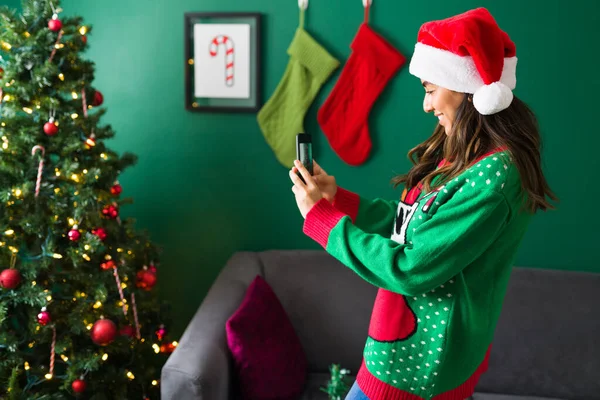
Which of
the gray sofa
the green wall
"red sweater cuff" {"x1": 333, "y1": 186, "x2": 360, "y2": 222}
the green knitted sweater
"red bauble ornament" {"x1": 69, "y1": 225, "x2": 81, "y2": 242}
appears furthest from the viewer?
the green wall

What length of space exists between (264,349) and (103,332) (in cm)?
53

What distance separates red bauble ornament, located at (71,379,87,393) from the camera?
185 cm

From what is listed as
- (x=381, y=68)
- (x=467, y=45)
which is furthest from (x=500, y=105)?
(x=381, y=68)

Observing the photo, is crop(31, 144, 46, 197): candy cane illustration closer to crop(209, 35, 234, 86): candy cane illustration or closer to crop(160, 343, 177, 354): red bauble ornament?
crop(160, 343, 177, 354): red bauble ornament

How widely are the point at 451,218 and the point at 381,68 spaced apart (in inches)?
54.7

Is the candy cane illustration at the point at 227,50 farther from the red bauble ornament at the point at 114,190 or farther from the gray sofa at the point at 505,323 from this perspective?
the gray sofa at the point at 505,323

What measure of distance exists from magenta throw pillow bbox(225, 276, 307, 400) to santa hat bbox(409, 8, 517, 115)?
3.64ft

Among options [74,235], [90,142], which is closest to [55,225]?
[74,235]

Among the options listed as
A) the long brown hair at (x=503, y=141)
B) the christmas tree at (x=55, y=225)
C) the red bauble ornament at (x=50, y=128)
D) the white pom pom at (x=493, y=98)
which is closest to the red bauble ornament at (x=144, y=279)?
the christmas tree at (x=55, y=225)

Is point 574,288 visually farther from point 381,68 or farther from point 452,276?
point 452,276

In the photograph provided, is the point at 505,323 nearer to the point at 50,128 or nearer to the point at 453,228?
the point at 453,228

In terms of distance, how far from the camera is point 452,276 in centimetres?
110

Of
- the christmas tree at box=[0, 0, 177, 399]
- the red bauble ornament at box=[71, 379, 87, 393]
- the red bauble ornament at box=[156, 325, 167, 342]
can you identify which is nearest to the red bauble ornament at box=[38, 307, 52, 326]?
the christmas tree at box=[0, 0, 177, 399]

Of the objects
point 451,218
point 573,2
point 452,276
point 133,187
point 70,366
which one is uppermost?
point 573,2
